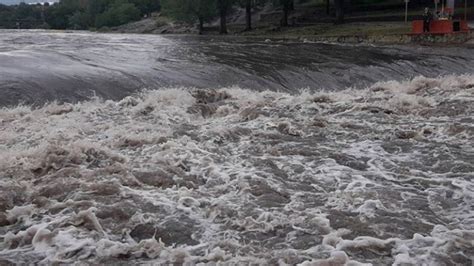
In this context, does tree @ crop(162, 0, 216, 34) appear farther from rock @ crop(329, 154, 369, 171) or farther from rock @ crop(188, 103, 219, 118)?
rock @ crop(329, 154, 369, 171)

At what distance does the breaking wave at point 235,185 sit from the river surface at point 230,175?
0.03 metres

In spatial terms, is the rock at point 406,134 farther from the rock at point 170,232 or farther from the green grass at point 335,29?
the green grass at point 335,29

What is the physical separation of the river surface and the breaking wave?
25 millimetres

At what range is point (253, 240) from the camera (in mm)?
5867

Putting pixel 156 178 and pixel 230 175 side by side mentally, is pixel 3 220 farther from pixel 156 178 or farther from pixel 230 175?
pixel 230 175

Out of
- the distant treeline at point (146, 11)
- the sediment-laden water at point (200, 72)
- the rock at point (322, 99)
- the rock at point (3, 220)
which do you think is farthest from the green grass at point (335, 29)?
the rock at point (3, 220)

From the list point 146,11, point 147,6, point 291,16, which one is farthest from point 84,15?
point 291,16

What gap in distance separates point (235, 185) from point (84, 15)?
145m

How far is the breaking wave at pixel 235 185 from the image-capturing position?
18.6 feet

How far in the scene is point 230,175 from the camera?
807 cm

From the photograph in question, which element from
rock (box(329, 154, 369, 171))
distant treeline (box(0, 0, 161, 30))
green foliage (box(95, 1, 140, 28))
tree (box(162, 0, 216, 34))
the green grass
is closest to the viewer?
rock (box(329, 154, 369, 171))

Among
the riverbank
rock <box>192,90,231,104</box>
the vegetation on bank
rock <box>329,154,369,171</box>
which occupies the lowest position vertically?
rock <box>329,154,369,171</box>

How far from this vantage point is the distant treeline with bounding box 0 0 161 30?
420 ft

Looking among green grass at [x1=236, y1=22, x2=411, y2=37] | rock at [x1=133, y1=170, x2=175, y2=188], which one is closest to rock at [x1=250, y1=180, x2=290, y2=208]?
rock at [x1=133, y1=170, x2=175, y2=188]
